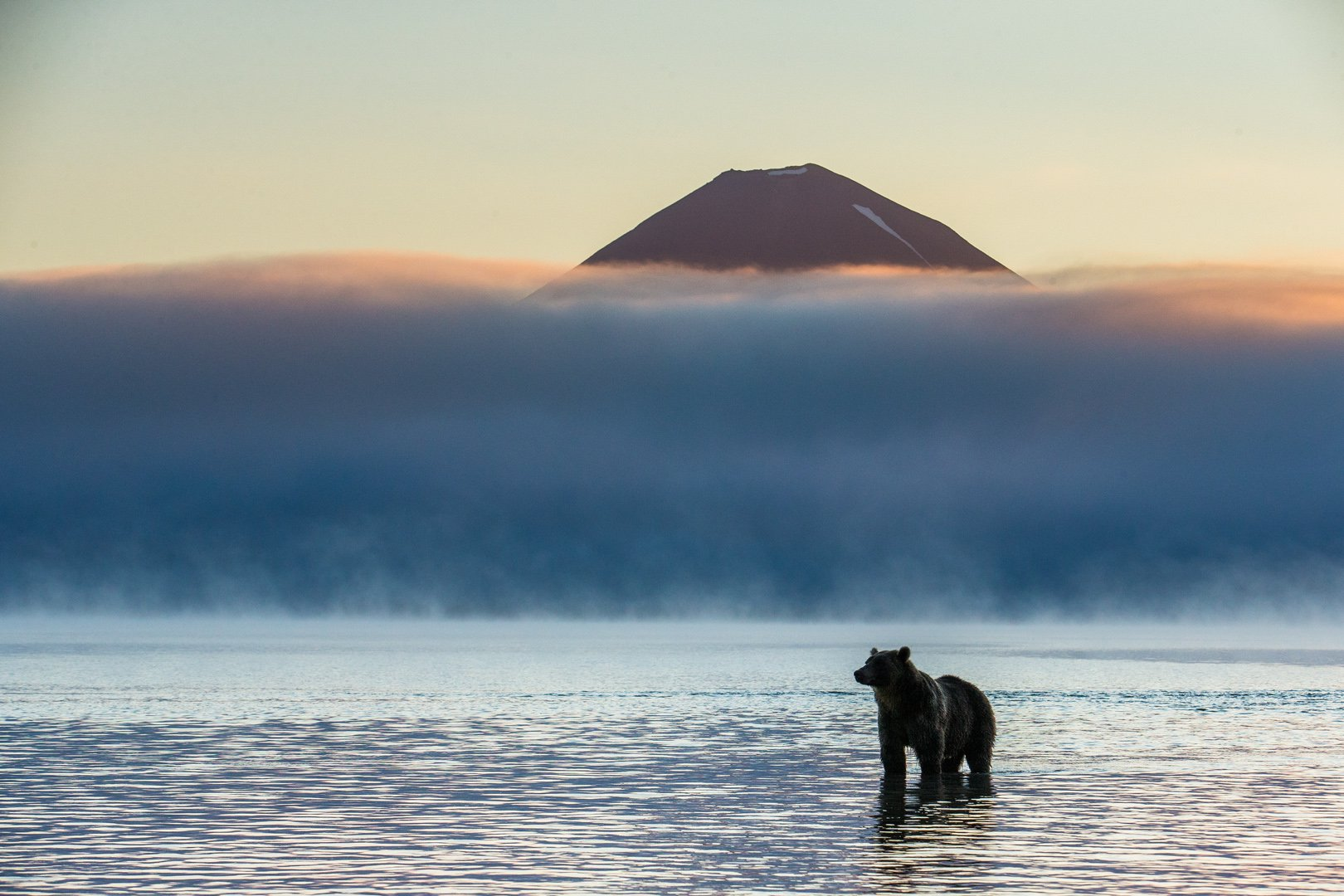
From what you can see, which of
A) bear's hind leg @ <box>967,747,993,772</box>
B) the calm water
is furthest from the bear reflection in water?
bear's hind leg @ <box>967,747,993,772</box>

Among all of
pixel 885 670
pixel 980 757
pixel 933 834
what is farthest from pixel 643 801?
pixel 980 757

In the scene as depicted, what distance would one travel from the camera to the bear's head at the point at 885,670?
97.7 ft

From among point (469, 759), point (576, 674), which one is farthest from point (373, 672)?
point (469, 759)

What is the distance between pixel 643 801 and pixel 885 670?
18.1 feet

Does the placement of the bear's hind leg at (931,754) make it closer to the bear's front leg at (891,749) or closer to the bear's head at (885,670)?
the bear's front leg at (891,749)

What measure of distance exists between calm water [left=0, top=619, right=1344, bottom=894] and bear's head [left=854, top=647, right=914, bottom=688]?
62.8 inches

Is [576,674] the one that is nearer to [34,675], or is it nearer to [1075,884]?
[34,675]

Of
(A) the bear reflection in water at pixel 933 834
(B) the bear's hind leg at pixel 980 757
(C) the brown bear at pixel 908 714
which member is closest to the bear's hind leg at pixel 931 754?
(C) the brown bear at pixel 908 714

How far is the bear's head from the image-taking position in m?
29.8

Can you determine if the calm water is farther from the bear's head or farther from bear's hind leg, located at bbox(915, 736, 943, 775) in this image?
the bear's head

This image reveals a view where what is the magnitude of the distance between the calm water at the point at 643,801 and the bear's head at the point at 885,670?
62.8 inches

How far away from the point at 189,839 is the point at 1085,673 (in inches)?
2982

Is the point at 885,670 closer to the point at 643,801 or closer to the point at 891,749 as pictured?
the point at 891,749

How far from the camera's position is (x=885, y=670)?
29.9 meters
